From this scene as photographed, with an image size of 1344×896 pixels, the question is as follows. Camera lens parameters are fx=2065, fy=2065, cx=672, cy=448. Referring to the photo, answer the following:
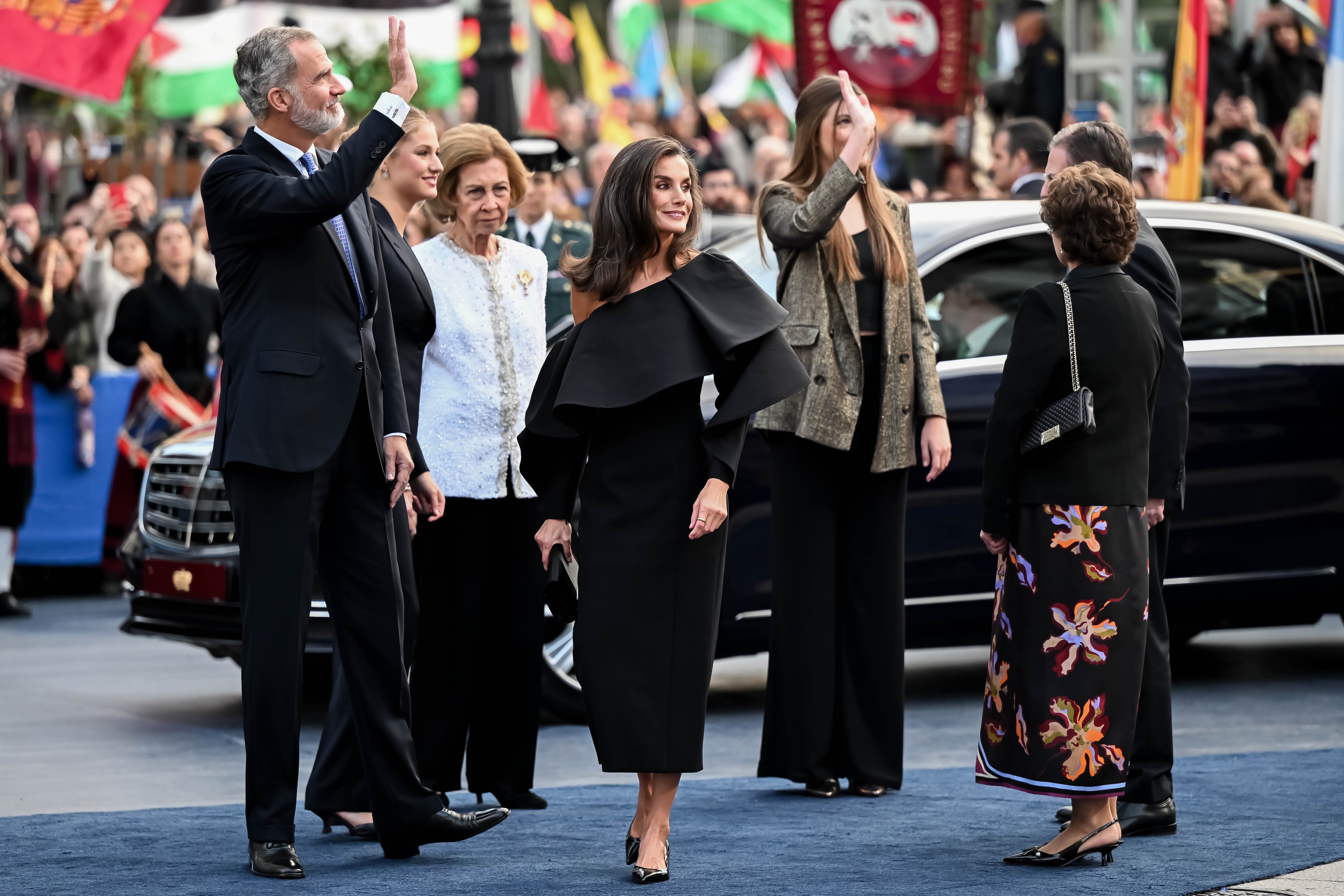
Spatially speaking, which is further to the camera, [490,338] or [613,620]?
[490,338]

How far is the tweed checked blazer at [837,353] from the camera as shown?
6328 mm

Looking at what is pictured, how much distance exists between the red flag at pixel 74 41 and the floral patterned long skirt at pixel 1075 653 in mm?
6954

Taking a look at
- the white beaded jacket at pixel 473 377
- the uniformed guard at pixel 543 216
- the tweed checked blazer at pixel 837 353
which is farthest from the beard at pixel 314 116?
the uniformed guard at pixel 543 216

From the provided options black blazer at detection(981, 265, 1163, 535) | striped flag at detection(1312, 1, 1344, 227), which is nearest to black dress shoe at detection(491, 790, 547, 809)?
black blazer at detection(981, 265, 1163, 535)

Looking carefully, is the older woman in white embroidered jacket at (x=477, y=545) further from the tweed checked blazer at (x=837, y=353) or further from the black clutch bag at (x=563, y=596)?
the tweed checked blazer at (x=837, y=353)

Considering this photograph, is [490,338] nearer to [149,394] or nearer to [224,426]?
[224,426]

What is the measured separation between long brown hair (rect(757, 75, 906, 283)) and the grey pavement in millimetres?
1675

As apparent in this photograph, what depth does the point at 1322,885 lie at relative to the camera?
489cm

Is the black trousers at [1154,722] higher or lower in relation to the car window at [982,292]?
lower

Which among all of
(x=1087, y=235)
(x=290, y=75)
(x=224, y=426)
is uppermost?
(x=290, y=75)

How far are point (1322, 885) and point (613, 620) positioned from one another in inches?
71.4

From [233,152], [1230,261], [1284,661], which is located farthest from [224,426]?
[1284,661]

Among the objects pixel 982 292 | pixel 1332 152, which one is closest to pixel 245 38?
pixel 1332 152

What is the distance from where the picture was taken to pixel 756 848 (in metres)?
5.48
